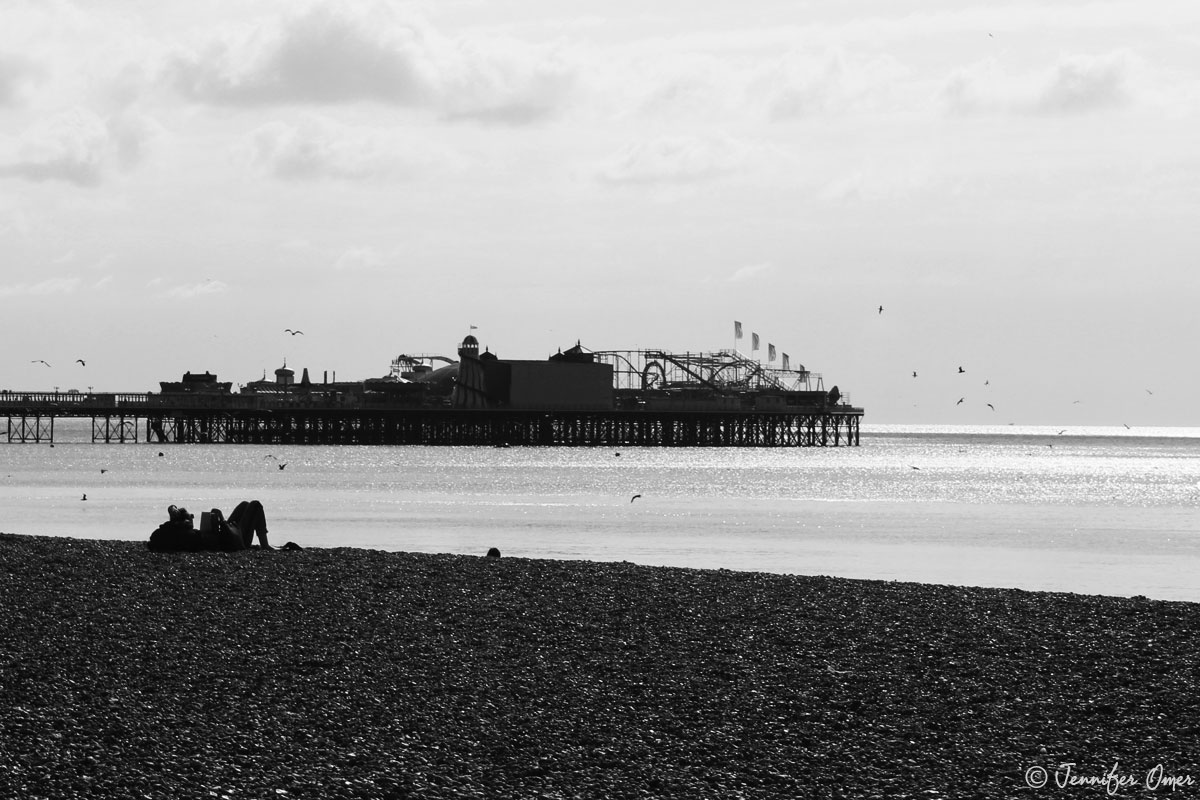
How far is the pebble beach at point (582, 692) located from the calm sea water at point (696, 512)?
31.7ft

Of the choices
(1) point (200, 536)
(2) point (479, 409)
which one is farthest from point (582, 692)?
(2) point (479, 409)

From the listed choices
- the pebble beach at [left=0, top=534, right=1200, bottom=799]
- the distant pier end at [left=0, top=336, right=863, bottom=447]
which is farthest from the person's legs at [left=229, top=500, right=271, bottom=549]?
the distant pier end at [left=0, top=336, right=863, bottom=447]

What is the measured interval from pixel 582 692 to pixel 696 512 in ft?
123

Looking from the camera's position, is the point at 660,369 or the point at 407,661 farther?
the point at 660,369

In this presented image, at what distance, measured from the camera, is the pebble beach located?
10.1 metres

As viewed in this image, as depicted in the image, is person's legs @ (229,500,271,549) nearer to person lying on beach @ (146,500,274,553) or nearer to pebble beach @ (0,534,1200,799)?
person lying on beach @ (146,500,274,553)

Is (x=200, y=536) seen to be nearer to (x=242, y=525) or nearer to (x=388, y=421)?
(x=242, y=525)

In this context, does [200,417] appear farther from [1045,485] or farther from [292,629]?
[292,629]

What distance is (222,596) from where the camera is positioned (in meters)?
17.5

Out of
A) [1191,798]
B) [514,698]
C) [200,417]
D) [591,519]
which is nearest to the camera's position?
[1191,798]

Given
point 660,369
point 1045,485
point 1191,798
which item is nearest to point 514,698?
point 1191,798

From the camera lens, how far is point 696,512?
164ft

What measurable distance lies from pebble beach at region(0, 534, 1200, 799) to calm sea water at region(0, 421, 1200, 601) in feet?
31.7

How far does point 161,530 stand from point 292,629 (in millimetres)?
8550
